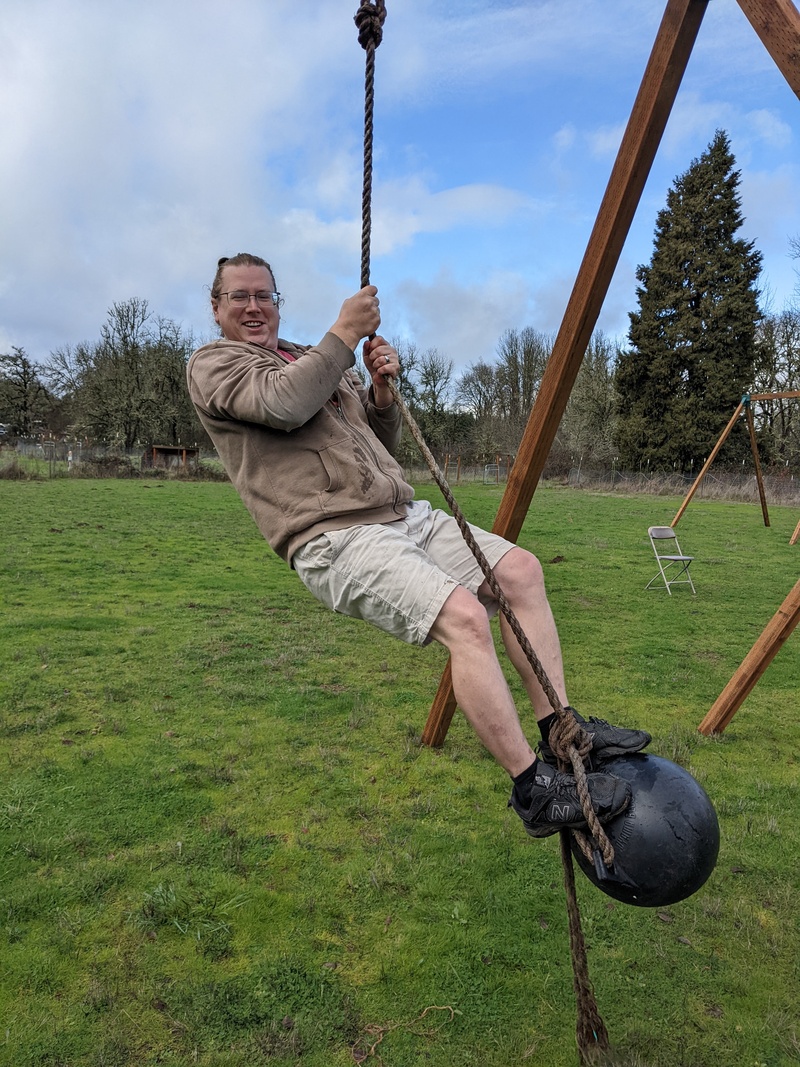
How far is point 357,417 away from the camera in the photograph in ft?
9.70

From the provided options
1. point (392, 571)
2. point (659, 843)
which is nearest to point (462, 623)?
point (392, 571)

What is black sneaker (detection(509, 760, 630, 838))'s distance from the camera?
1.93 meters

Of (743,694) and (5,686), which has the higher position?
(743,694)

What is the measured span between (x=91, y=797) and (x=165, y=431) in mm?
36870

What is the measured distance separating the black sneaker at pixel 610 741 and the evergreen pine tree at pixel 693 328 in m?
32.2

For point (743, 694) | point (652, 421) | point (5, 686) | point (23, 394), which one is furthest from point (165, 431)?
point (743, 694)

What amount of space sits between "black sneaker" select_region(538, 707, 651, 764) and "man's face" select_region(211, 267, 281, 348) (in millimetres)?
1916

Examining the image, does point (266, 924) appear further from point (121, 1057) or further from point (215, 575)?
point (215, 575)

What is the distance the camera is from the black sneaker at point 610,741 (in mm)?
2072

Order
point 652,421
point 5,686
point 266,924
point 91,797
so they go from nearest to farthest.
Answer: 1. point 266,924
2. point 91,797
3. point 5,686
4. point 652,421

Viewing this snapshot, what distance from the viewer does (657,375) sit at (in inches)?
1293

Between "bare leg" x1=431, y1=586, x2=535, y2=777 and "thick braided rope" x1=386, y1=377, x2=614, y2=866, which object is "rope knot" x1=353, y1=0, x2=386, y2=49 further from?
"bare leg" x1=431, y1=586, x2=535, y2=777

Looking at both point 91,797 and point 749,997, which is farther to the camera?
point 91,797

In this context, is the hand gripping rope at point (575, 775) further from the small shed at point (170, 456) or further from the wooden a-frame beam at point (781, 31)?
the small shed at point (170, 456)
